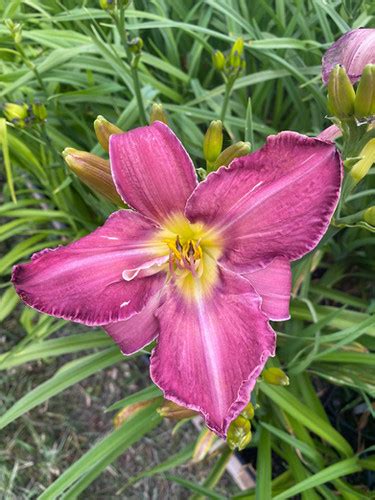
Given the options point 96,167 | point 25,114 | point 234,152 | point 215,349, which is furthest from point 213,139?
point 25,114

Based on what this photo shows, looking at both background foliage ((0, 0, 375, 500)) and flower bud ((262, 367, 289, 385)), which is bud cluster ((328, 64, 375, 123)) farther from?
flower bud ((262, 367, 289, 385))

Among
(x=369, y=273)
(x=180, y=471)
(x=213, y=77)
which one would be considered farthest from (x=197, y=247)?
(x=180, y=471)

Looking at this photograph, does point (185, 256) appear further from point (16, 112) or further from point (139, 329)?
point (16, 112)

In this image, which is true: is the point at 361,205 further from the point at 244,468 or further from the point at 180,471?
the point at 180,471

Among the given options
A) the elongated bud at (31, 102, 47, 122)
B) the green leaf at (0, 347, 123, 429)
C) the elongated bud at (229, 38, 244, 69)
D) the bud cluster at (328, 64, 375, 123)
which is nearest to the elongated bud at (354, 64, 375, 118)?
the bud cluster at (328, 64, 375, 123)

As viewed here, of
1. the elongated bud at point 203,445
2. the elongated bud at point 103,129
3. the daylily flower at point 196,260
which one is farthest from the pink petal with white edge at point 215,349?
the elongated bud at point 203,445

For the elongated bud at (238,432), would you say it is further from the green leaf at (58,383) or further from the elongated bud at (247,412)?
A: the green leaf at (58,383)

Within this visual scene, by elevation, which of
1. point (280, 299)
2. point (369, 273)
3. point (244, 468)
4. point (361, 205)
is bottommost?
point (244, 468)
